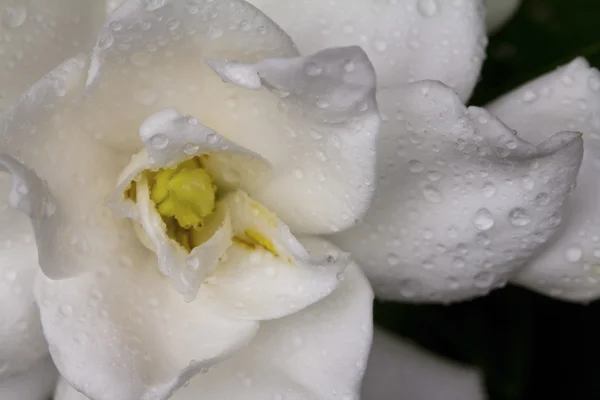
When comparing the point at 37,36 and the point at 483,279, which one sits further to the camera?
the point at 483,279

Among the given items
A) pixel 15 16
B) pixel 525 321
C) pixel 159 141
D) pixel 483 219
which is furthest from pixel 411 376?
pixel 15 16

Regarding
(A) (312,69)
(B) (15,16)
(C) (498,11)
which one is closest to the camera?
(A) (312,69)

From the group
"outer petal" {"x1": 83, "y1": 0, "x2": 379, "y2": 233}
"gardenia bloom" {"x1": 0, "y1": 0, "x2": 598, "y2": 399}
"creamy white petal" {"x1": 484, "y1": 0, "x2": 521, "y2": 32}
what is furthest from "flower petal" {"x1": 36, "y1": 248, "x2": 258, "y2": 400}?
"creamy white petal" {"x1": 484, "y1": 0, "x2": 521, "y2": 32}

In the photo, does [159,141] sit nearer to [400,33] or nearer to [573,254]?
[400,33]

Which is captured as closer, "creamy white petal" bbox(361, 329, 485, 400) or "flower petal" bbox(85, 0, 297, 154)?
"flower petal" bbox(85, 0, 297, 154)

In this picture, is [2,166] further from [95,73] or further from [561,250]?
[561,250]

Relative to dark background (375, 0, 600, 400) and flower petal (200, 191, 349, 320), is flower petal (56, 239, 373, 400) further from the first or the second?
dark background (375, 0, 600, 400)

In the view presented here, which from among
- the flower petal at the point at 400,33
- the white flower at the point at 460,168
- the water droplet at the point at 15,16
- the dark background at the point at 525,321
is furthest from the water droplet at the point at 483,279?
the water droplet at the point at 15,16
